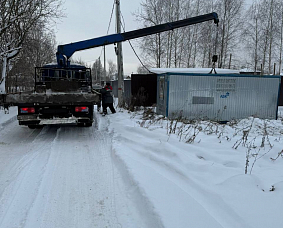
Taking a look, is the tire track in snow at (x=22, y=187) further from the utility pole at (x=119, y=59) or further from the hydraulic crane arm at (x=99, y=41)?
the utility pole at (x=119, y=59)

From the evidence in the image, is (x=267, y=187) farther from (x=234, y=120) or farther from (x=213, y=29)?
(x=213, y=29)

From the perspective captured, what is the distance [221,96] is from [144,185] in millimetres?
8403

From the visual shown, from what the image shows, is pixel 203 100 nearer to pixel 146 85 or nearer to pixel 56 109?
pixel 146 85

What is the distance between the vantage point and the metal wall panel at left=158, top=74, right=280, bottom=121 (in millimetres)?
10414

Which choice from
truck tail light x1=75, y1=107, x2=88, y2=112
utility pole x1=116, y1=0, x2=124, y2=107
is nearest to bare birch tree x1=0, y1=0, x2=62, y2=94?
utility pole x1=116, y1=0, x2=124, y2=107

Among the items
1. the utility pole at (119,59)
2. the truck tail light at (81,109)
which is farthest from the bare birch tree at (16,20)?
the truck tail light at (81,109)

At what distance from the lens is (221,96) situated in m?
10.8

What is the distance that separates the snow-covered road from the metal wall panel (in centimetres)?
506

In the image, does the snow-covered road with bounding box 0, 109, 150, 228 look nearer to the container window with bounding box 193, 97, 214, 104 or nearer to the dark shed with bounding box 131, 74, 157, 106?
the container window with bounding box 193, 97, 214, 104

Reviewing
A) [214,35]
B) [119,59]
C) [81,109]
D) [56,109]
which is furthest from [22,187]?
[214,35]

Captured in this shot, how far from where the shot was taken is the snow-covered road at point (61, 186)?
2.79m

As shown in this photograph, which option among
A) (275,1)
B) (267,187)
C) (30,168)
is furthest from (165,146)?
(275,1)

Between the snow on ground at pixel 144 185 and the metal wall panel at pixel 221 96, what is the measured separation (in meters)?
4.80

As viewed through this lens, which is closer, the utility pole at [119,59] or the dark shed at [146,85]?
the utility pole at [119,59]
